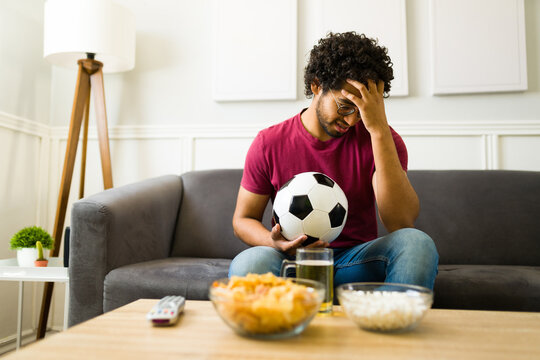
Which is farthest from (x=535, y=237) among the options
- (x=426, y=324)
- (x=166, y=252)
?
(x=166, y=252)

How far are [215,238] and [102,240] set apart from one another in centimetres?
62

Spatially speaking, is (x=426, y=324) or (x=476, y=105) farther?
(x=476, y=105)

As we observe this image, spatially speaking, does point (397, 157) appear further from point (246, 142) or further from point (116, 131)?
point (116, 131)

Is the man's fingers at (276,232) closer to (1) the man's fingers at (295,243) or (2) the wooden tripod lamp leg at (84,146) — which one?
(1) the man's fingers at (295,243)

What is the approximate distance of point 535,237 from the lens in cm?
181

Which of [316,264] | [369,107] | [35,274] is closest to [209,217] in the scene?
[35,274]

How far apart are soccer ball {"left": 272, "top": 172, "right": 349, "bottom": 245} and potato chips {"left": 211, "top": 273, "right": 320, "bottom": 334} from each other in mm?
473

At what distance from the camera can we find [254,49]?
7.94ft

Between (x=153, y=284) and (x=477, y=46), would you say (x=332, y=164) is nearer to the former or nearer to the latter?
(x=153, y=284)

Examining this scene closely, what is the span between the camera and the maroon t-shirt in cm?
144

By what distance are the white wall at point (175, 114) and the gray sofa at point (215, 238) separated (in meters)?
A: 0.33

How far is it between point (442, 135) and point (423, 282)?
1402 mm

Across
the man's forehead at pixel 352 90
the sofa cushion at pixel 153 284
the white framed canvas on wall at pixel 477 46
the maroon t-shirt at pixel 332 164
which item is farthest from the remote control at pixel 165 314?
the white framed canvas on wall at pixel 477 46

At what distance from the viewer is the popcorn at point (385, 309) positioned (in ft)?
2.30
